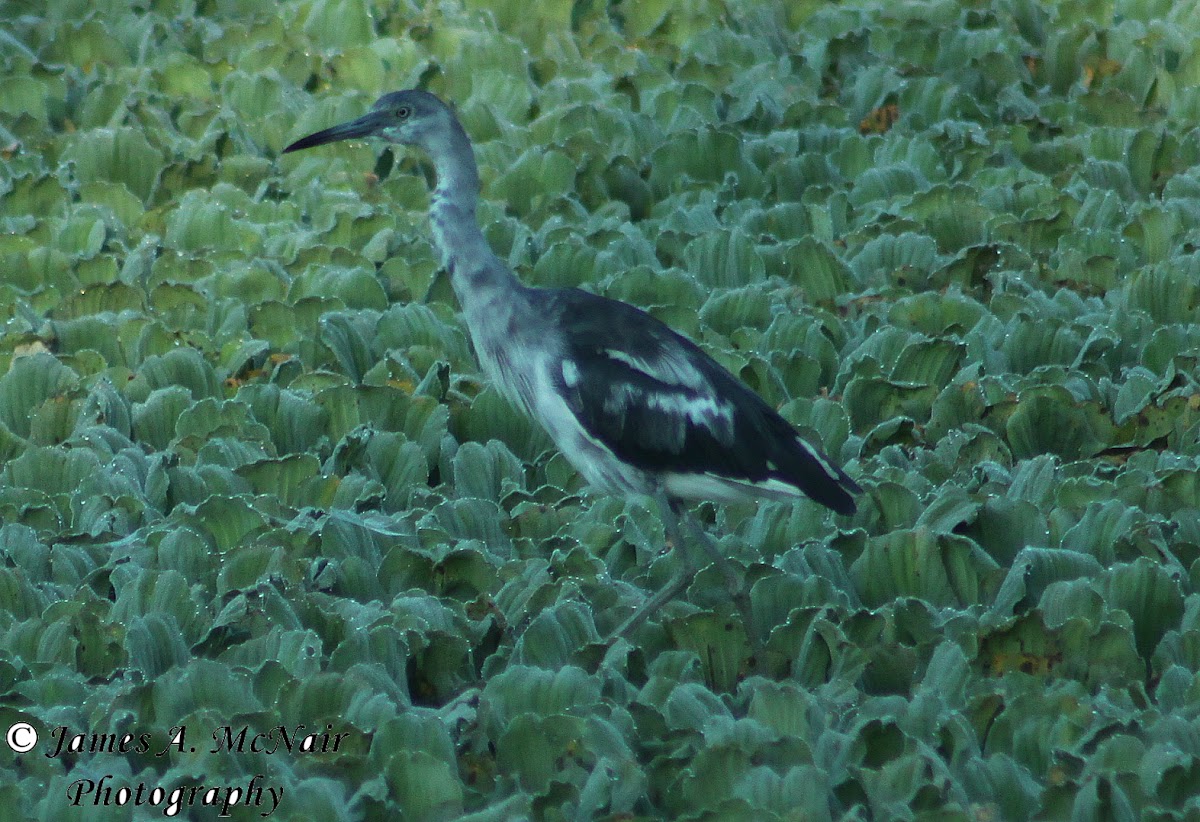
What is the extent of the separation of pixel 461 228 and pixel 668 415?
80cm

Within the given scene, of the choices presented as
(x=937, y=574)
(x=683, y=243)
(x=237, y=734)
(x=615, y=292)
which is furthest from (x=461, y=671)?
(x=683, y=243)

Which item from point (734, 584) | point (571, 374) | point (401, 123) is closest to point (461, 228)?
point (401, 123)

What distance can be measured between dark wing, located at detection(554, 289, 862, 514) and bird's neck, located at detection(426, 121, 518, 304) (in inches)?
12.9

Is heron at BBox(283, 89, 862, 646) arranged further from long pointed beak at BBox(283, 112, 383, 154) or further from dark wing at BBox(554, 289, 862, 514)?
long pointed beak at BBox(283, 112, 383, 154)

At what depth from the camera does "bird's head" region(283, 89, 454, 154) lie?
4930mm

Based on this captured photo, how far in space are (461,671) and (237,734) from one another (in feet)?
1.97

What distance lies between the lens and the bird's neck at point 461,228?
4.63m

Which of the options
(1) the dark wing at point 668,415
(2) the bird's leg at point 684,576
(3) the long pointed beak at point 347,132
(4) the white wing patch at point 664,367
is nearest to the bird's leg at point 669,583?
(2) the bird's leg at point 684,576

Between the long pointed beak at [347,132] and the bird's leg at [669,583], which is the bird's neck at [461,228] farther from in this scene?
the bird's leg at [669,583]

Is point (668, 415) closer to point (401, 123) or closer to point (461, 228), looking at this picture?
point (461, 228)

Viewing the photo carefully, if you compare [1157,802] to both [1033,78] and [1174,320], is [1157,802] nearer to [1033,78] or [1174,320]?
[1174,320]

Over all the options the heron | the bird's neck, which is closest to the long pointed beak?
the bird's neck

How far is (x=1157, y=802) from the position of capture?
335cm

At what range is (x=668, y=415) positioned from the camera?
14.3 feet
